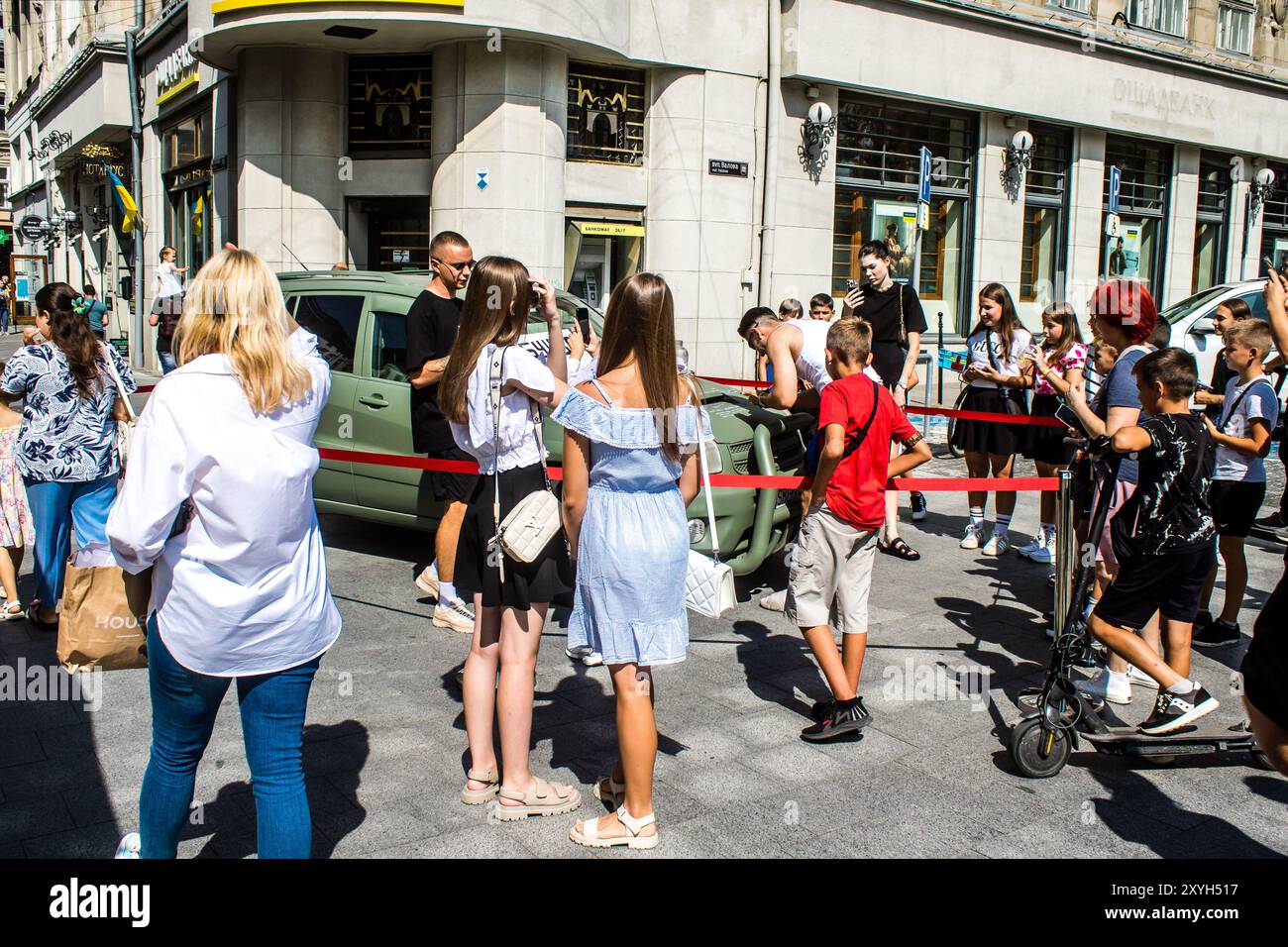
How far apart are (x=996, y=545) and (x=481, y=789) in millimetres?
5254

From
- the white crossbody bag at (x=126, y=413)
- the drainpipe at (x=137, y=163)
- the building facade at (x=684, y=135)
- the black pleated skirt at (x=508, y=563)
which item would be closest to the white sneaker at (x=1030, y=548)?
the black pleated skirt at (x=508, y=563)

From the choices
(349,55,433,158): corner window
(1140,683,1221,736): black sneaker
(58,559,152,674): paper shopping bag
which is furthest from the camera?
(349,55,433,158): corner window

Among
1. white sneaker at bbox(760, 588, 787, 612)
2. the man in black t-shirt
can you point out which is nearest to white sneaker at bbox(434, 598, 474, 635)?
the man in black t-shirt

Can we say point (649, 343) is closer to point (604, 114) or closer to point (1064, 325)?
point (1064, 325)

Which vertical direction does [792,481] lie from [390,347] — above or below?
below

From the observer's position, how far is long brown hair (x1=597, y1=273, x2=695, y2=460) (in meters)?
3.67

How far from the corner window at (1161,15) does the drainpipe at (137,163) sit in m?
18.6

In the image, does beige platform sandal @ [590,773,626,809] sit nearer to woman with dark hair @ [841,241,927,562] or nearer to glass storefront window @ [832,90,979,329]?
woman with dark hair @ [841,241,927,562]

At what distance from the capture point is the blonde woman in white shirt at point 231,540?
2896 millimetres

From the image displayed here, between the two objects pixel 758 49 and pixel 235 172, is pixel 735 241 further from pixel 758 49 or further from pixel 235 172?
pixel 235 172

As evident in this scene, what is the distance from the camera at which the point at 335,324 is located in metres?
7.83

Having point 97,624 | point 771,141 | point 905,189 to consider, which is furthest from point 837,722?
point 905,189

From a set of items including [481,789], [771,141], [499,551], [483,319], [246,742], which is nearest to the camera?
[246,742]

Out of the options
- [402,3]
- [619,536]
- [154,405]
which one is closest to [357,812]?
[619,536]
